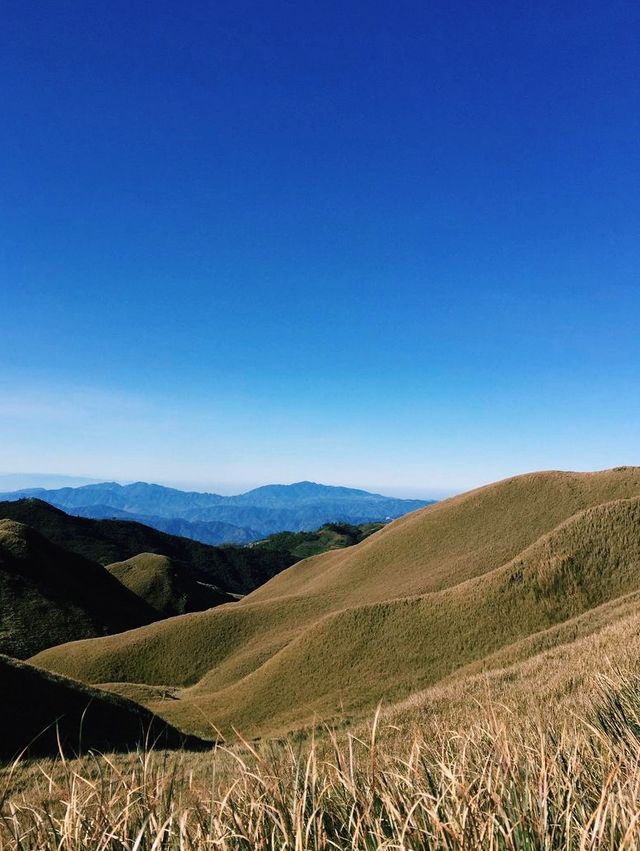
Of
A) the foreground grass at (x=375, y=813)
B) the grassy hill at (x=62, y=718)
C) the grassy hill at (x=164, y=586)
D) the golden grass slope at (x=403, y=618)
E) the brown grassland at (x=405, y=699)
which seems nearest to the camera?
the foreground grass at (x=375, y=813)

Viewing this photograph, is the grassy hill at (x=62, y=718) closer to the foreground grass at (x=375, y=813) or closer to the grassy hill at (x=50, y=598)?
the foreground grass at (x=375, y=813)

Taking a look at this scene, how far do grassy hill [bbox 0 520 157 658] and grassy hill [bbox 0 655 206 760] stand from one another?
4517 cm

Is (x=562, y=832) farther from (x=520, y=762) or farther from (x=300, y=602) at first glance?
(x=300, y=602)

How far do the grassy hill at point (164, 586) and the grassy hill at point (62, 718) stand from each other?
81930 mm

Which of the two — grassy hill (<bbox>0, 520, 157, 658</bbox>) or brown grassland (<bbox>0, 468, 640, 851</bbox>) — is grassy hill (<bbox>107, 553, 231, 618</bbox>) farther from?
brown grassland (<bbox>0, 468, 640, 851</bbox>)

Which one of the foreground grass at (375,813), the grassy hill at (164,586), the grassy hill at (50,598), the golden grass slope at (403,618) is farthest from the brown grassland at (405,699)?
the grassy hill at (164,586)

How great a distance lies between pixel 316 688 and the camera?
35.6 m

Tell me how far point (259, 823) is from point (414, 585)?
176ft

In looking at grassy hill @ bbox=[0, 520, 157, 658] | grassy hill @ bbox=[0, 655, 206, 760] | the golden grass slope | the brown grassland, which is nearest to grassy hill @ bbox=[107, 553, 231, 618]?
grassy hill @ bbox=[0, 520, 157, 658]

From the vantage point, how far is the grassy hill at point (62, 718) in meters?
21.4

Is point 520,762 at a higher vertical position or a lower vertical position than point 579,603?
higher

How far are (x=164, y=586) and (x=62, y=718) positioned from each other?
3876 inches

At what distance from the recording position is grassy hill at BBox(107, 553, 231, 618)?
112m

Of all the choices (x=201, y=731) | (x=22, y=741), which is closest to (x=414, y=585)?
(x=201, y=731)
